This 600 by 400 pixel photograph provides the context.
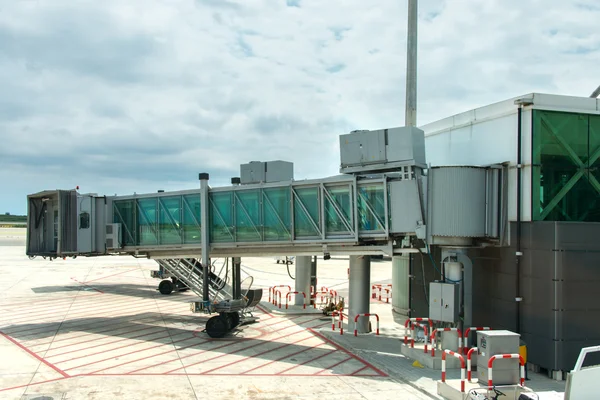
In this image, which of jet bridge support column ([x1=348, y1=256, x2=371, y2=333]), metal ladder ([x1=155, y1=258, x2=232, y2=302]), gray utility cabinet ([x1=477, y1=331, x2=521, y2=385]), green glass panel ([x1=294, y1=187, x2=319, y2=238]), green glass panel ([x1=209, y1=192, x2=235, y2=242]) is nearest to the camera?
gray utility cabinet ([x1=477, y1=331, x2=521, y2=385])

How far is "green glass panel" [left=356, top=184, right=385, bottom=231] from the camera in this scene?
804 inches

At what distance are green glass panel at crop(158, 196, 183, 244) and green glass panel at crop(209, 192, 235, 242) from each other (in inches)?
77.6

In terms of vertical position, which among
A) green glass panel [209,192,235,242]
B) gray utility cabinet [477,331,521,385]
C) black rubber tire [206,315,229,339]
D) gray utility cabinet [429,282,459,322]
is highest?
green glass panel [209,192,235,242]

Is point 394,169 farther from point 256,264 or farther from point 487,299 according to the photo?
point 256,264

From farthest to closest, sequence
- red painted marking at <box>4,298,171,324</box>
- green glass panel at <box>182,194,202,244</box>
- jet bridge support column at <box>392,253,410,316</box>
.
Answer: jet bridge support column at <box>392,253,410,316</box>, red painted marking at <box>4,298,171,324</box>, green glass panel at <box>182,194,202,244</box>

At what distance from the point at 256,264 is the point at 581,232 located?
2152 inches

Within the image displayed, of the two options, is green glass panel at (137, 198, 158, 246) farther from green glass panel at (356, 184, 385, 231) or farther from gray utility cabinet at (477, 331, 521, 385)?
gray utility cabinet at (477, 331, 521, 385)

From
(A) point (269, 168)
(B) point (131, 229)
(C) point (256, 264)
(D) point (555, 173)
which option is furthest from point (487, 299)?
(C) point (256, 264)

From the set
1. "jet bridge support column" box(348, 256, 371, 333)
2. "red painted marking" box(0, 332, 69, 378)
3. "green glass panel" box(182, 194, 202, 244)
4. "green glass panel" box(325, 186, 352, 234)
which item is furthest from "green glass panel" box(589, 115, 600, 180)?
"red painted marking" box(0, 332, 69, 378)

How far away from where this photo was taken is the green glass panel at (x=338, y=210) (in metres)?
21.0

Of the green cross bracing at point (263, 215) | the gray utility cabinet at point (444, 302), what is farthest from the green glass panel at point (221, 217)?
the gray utility cabinet at point (444, 302)

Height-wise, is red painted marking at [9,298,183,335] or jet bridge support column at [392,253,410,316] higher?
jet bridge support column at [392,253,410,316]

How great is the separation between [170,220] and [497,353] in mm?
16383

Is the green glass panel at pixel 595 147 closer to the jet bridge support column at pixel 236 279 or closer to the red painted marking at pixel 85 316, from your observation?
the jet bridge support column at pixel 236 279
